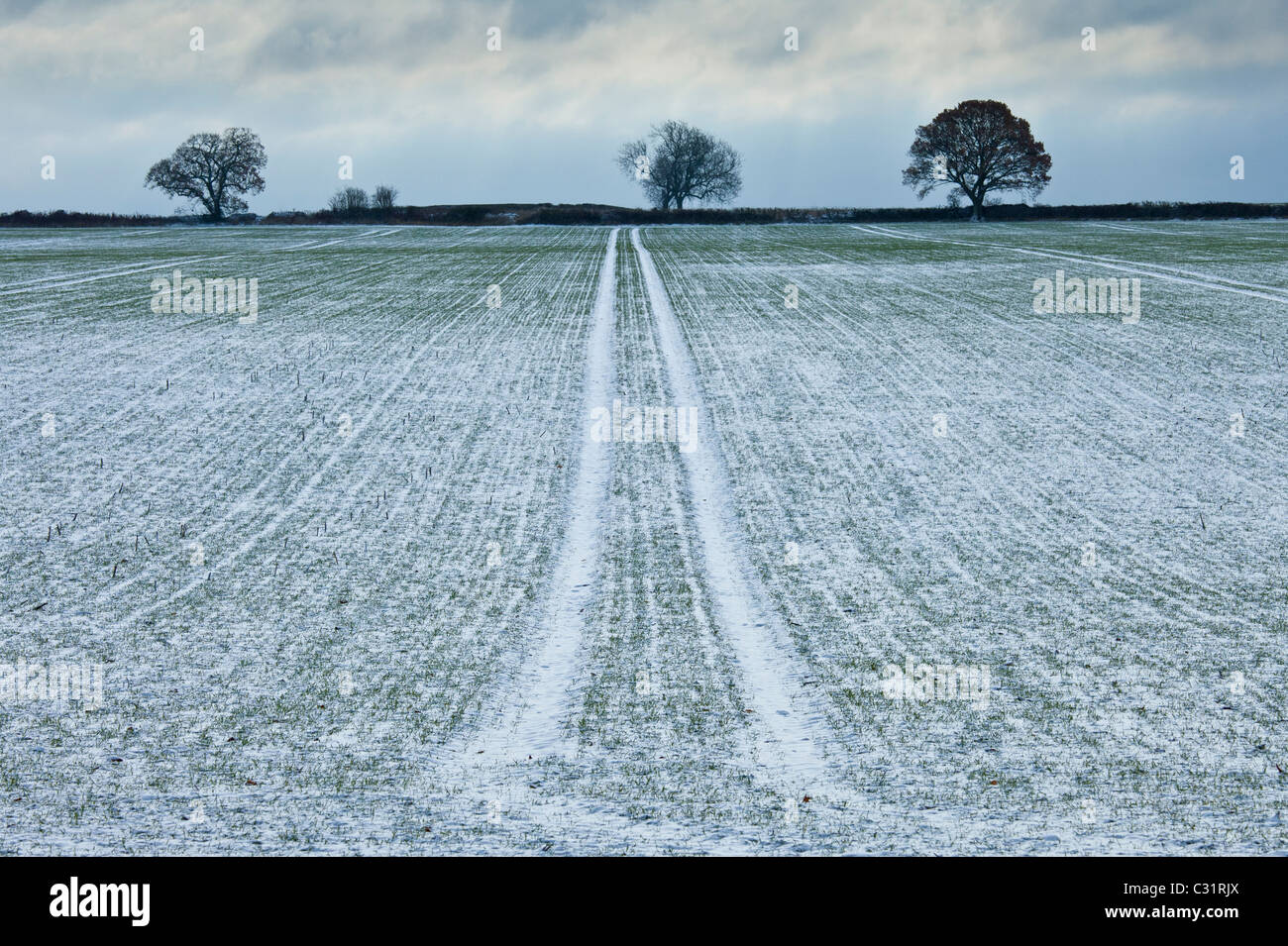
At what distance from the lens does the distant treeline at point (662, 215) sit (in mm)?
93438

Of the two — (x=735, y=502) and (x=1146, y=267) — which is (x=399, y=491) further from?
(x=1146, y=267)

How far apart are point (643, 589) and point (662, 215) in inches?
3672

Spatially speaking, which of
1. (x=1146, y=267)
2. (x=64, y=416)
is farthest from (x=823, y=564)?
(x=1146, y=267)

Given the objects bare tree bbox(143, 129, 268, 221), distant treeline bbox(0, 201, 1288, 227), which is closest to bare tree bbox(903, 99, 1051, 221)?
distant treeline bbox(0, 201, 1288, 227)

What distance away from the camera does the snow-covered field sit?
6.88 m

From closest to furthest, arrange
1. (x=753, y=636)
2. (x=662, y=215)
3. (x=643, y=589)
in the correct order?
(x=753, y=636) < (x=643, y=589) < (x=662, y=215)

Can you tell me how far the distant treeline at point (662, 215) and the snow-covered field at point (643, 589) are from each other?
75025mm

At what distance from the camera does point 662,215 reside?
101062 mm

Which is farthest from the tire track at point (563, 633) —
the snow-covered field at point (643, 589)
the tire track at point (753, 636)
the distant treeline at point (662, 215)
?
the distant treeline at point (662, 215)

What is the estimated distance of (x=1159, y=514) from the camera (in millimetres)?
13336

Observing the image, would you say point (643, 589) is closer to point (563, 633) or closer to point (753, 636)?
point (563, 633)

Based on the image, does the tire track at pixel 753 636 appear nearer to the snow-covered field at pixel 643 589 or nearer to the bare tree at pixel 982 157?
the snow-covered field at pixel 643 589

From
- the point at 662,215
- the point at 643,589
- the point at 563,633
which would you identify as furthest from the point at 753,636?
the point at 662,215
